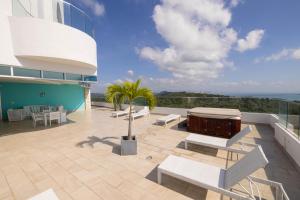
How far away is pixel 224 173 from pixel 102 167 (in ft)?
10.0

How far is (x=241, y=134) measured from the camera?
4562mm

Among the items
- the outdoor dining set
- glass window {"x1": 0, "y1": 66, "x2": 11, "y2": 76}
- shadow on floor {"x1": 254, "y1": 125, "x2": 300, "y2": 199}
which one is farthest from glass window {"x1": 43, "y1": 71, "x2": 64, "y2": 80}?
shadow on floor {"x1": 254, "y1": 125, "x2": 300, "y2": 199}

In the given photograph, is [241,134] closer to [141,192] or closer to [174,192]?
[174,192]

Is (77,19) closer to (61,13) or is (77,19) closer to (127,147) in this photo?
(61,13)

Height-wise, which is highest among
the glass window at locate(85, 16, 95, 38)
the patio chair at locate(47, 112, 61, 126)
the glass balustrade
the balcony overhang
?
the glass window at locate(85, 16, 95, 38)

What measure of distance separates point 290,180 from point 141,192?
3.45m

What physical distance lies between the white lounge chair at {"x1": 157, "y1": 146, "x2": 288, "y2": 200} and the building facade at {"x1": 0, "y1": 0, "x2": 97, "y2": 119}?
750cm

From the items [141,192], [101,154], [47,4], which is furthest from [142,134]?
[47,4]

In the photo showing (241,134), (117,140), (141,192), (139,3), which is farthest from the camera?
(139,3)

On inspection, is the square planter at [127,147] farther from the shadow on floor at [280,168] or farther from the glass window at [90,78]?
the glass window at [90,78]

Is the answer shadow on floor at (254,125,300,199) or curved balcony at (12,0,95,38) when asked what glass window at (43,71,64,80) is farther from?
shadow on floor at (254,125,300,199)

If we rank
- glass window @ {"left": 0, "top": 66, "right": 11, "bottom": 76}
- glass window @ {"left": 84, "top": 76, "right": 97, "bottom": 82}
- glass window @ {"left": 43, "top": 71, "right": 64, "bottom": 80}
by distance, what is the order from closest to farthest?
glass window @ {"left": 0, "top": 66, "right": 11, "bottom": 76}, glass window @ {"left": 43, "top": 71, "right": 64, "bottom": 80}, glass window @ {"left": 84, "top": 76, "right": 97, "bottom": 82}

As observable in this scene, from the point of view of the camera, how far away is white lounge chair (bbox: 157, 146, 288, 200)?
248cm

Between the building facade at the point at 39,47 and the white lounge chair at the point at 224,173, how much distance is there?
7.50 m
